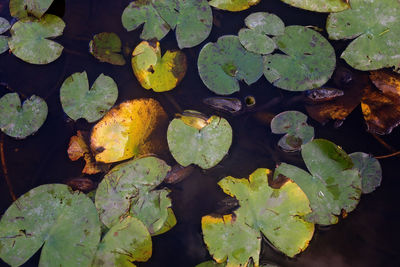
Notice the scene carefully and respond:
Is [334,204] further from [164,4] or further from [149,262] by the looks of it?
[164,4]

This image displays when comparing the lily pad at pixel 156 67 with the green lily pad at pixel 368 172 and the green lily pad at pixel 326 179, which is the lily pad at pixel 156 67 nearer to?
the green lily pad at pixel 326 179

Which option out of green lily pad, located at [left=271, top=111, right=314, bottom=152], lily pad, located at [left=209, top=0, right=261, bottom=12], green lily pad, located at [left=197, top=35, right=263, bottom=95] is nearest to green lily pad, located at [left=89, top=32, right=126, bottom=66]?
green lily pad, located at [left=197, top=35, right=263, bottom=95]

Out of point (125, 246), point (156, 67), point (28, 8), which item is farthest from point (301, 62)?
point (28, 8)

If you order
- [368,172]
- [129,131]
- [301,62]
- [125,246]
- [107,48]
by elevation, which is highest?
[107,48]

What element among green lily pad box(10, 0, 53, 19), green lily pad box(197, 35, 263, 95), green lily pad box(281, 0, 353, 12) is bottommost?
green lily pad box(197, 35, 263, 95)

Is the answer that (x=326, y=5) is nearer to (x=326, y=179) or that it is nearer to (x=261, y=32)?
(x=261, y=32)

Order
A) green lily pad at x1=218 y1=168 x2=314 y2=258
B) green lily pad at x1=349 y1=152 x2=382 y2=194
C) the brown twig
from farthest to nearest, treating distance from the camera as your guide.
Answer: the brown twig → green lily pad at x1=349 y1=152 x2=382 y2=194 → green lily pad at x1=218 y1=168 x2=314 y2=258

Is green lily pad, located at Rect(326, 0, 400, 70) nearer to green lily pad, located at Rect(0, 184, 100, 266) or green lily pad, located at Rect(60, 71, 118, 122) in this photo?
green lily pad, located at Rect(60, 71, 118, 122)
